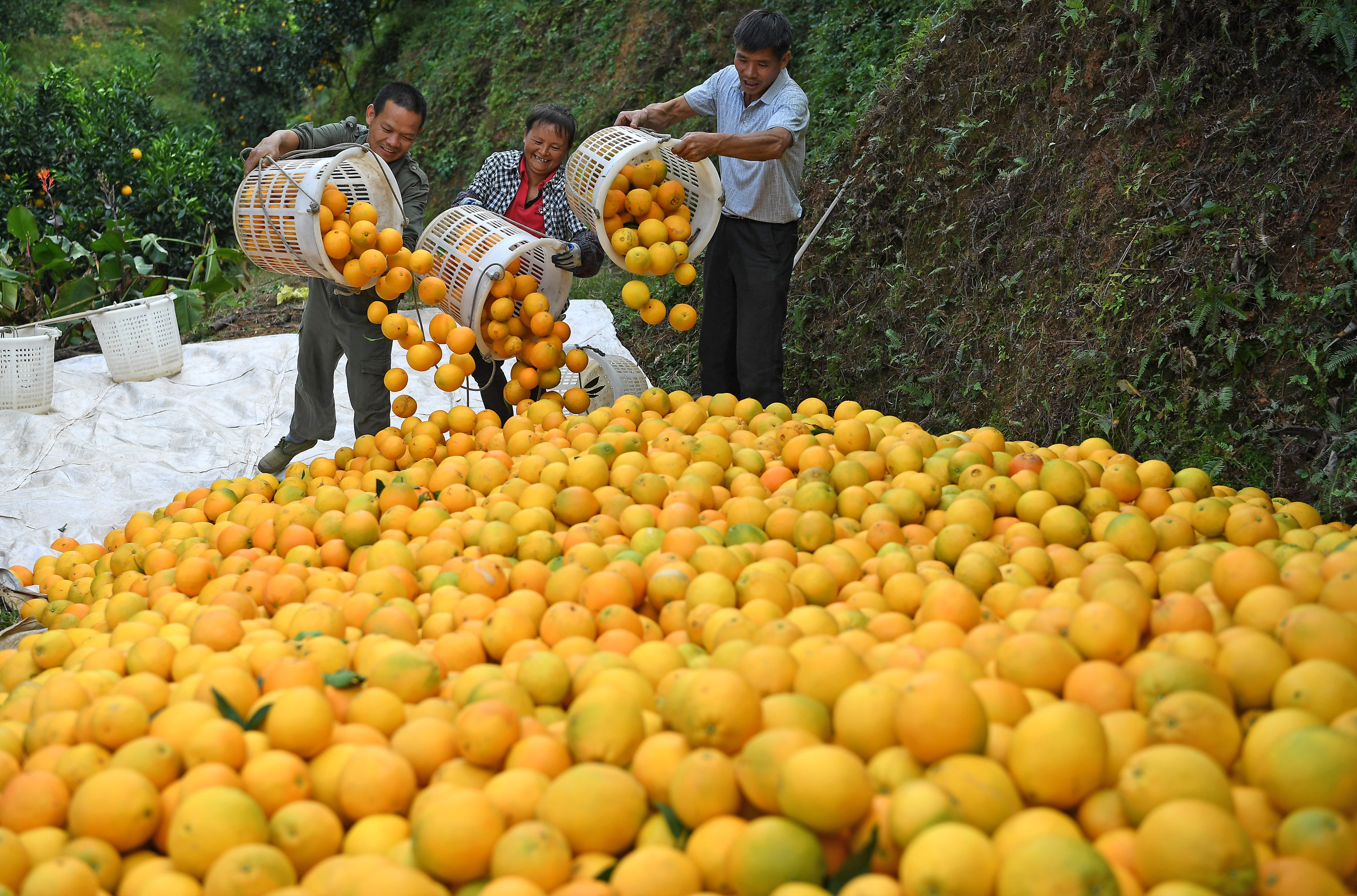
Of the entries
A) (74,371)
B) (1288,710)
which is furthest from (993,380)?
(74,371)

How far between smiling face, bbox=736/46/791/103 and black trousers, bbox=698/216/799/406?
0.67 m

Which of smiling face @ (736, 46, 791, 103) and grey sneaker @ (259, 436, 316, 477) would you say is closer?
smiling face @ (736, 46, 791, 103)

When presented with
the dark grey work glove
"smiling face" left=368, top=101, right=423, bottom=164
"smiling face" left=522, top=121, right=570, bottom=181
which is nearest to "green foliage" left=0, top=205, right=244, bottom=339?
"smiling face" left=368, top=101, right=423, bottom=164

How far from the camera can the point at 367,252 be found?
3711 millimetres

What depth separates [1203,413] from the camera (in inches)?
157

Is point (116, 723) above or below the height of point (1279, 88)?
below

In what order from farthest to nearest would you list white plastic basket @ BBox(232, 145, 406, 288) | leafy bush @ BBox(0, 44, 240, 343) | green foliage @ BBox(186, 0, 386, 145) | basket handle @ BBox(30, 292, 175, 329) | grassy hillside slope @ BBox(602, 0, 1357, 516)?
green foliage @ BBox(186, 0, 386, 145) → leafy bush @ BBox(0, 44, 240, 343) → basket handle @ BBox(30, 292, 175, 329) → grassy hillside slope @ BBox(602, 0, 1357, 516) → white plastic basket @ BBox(232, 145, 406, 288)

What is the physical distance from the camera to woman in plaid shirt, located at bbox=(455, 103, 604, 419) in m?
4.74

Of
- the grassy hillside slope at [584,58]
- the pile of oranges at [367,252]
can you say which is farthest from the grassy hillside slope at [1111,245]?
the pile of oranges at [367,252]

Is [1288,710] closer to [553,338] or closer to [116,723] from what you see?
[116,723]

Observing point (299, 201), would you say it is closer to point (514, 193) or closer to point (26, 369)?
point (514, 193)

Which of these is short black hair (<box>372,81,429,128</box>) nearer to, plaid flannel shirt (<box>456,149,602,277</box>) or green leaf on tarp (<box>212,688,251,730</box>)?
plaid flannel shirt (<box>456,149,602,277</box>)

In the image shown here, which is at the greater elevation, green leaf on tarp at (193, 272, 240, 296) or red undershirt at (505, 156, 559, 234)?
red undershirt at (505, 156, 559, 234)

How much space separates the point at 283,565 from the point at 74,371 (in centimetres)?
549
